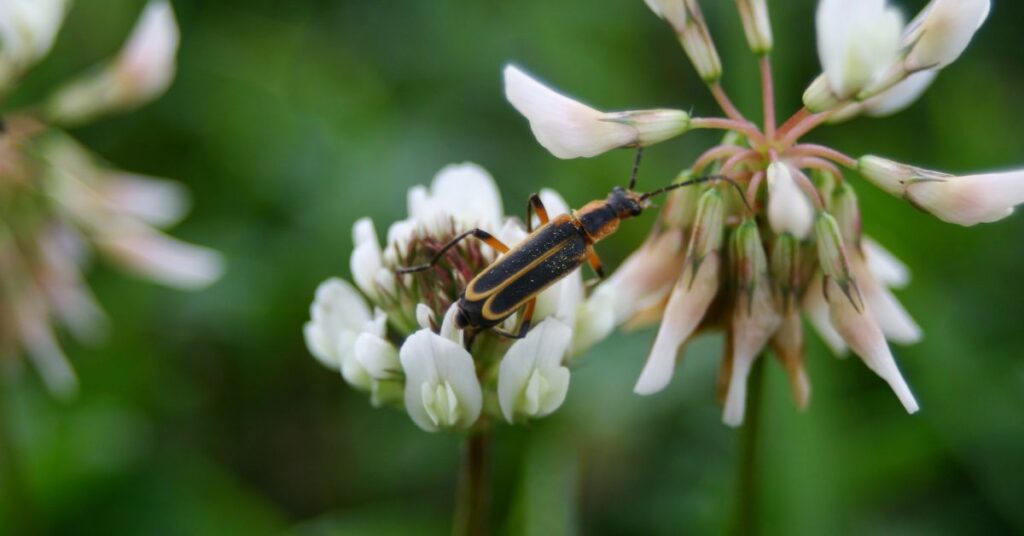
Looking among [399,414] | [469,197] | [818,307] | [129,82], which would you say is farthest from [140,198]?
[818,307]

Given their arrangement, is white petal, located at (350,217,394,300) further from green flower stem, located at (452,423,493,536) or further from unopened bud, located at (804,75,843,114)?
unopened bud, located at (804,75,843,114)

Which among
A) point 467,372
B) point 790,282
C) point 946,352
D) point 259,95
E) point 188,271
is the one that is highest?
point 259,95

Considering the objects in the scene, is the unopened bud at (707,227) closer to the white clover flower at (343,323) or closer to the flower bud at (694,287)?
the flower bud at (694,287)

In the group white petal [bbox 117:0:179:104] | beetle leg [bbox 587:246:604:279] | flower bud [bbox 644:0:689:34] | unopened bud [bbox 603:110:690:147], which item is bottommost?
beetle leg [bbox 587:246:604:279]

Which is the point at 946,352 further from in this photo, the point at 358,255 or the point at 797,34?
the point at 358,255

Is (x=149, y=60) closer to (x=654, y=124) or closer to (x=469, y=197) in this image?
(x=469, y=197)

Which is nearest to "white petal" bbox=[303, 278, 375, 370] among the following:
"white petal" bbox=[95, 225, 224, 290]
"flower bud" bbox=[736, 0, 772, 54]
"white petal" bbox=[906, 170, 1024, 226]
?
"flower bud" bbox=[736, 0, 772, 54]

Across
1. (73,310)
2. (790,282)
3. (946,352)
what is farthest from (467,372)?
(946,352)
